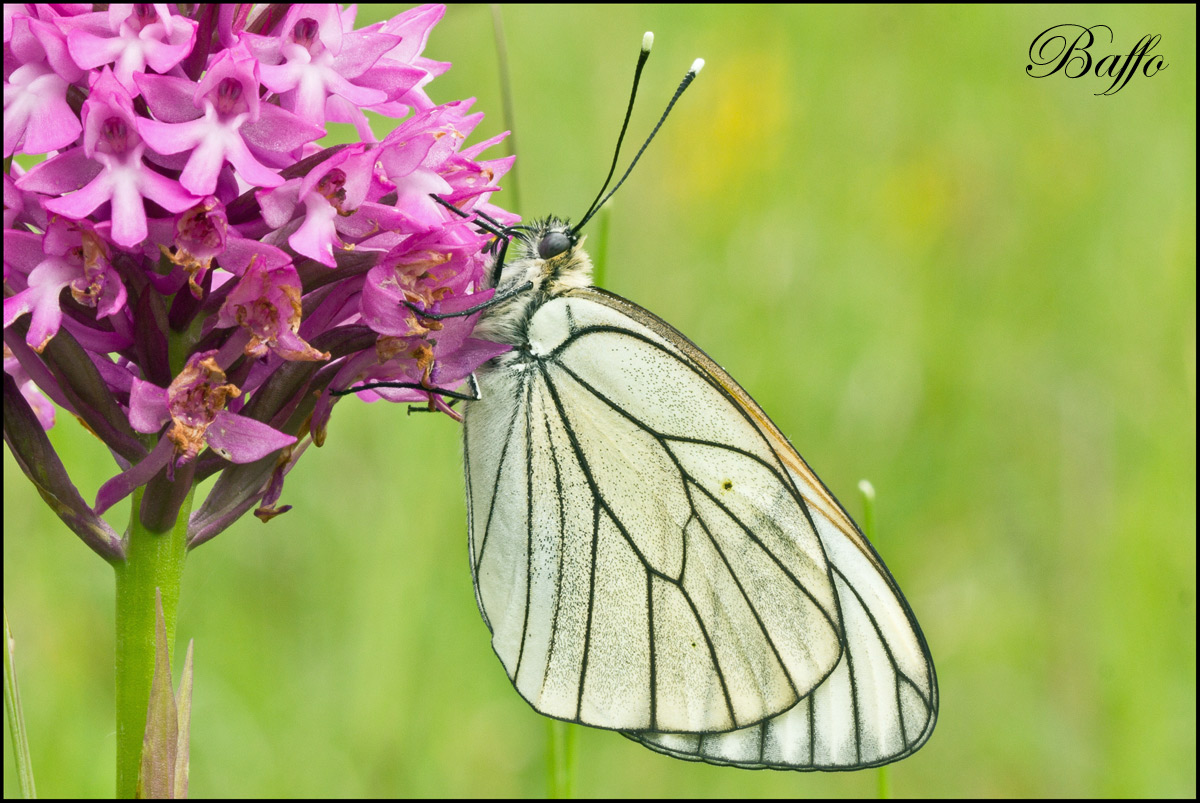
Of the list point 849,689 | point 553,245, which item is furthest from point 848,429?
point 553,245

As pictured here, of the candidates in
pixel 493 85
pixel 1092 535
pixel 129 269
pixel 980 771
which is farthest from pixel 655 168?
pixel 129 269

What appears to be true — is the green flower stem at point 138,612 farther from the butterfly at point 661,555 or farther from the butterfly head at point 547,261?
the butterfly head at point 547,261

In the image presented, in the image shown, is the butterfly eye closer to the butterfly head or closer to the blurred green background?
the butterfly head

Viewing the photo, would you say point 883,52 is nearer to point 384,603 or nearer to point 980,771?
point 980,771

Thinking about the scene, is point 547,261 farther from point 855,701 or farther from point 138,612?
point 855,701

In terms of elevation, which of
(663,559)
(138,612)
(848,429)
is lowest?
(138,612)
